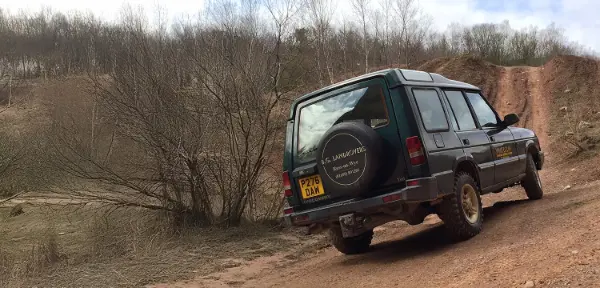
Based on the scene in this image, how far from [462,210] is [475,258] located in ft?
3.57

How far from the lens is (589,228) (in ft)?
15.6

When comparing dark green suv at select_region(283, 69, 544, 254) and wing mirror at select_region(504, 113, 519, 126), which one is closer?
dark green suv at select_region(283, 69, 544, 254)

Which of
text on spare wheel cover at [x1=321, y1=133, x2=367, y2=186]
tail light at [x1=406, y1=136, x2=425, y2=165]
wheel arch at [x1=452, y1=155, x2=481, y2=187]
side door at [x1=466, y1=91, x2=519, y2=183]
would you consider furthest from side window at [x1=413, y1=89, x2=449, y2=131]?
side door at [x1=466, y1=91, x2=519, y2=183]

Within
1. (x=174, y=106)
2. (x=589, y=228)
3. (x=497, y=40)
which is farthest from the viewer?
(x=497, y=40)

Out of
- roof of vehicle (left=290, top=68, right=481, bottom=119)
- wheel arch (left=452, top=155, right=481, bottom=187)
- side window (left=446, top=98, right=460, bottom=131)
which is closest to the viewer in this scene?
roof of vehicle (left=290, top=68, right=481, bottom=119)

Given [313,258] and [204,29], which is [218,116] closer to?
[204,29]

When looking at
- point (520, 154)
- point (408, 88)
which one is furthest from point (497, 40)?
point (408, 88)

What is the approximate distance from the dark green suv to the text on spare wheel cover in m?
0.01

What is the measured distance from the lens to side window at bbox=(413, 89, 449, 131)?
5.71 metres

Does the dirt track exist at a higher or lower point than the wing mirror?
lower

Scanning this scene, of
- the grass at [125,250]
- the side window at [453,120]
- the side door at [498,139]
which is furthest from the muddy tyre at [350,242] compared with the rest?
the side door at [498,139]

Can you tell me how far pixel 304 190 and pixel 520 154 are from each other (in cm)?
391

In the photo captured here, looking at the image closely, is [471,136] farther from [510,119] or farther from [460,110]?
[510,119]

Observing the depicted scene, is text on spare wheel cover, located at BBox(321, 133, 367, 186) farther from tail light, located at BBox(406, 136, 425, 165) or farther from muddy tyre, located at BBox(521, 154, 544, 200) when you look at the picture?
muddy tyre, located at BBox(521, 154, 544, 200)
